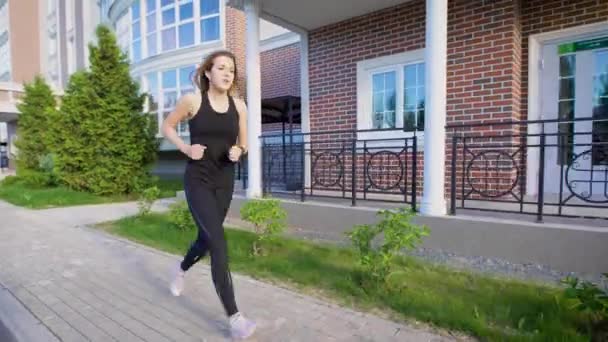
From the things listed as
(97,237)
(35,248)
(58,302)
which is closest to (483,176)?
(58,302)

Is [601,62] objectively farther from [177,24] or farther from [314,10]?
[177,24]

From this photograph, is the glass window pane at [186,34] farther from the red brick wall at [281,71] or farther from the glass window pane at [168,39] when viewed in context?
the red brick wall at [281,71]

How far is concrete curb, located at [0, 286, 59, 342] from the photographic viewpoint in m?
2.44

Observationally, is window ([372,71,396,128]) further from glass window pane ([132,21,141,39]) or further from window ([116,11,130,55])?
window ([116,11,130,55])

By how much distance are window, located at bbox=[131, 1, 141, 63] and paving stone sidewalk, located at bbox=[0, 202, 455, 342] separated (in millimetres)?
12678

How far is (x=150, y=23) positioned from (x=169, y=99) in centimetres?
321

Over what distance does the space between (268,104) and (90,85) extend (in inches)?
169

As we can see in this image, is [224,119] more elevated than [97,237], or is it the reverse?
[224,119]

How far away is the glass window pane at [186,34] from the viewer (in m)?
13.6

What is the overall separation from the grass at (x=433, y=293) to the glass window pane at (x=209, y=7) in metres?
10.8

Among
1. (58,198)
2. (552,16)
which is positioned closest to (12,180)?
(58,198)

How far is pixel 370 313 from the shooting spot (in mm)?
2688

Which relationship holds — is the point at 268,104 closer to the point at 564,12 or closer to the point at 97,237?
the point at 97,237

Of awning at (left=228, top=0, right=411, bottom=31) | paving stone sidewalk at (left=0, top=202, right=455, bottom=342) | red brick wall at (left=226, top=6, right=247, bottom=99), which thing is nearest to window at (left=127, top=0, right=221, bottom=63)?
red brick wall at (left=226, top=6, right=247, bottom=99)
